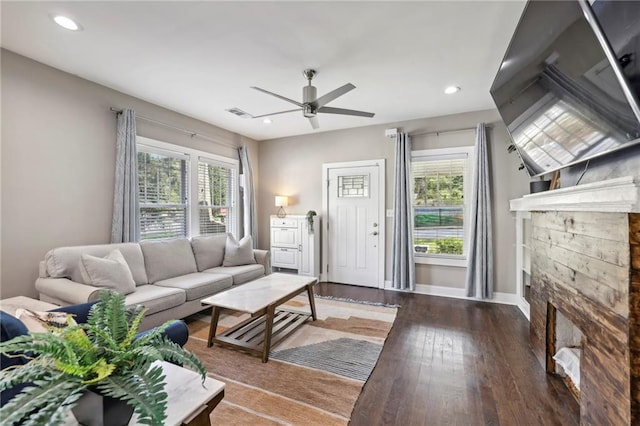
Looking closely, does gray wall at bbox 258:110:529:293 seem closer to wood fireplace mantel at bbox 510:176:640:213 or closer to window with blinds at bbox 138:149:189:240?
window with blinds at bbox 138:149:189:240

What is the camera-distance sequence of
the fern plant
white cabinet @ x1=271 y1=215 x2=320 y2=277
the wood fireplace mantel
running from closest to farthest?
the fern plant < the wood fireplace mantel < white cabinet @ x1=271 y1=215 x2=320 y2=277

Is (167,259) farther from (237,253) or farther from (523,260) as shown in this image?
(523,260)

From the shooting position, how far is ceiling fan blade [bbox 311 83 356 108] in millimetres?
2369

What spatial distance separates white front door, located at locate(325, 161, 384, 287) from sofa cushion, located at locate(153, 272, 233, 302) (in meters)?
2.03

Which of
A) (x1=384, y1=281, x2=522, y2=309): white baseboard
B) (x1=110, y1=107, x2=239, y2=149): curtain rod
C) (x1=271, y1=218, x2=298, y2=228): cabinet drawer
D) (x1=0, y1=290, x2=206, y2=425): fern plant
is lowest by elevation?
(x1=384, y1=281, x2=522, y2=309): white baseboard

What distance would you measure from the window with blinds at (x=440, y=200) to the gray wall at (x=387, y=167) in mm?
214

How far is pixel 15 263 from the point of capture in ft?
8.36

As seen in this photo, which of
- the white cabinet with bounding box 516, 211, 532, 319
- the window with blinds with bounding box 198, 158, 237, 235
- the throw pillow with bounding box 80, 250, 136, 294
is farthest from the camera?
the window with blinds with bounding box 198, 158, 237, 235

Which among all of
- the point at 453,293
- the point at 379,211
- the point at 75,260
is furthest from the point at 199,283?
the point at 453,293

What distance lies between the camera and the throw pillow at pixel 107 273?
2471 mm

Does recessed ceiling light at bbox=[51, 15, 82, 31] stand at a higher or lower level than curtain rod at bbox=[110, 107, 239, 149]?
higher

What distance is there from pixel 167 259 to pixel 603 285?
12.8 ft

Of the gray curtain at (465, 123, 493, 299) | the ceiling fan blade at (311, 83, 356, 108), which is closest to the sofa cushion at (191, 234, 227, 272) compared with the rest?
the ceiling fan blade at (311, 83, 356, 108)

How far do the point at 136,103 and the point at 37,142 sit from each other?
3.83ft
